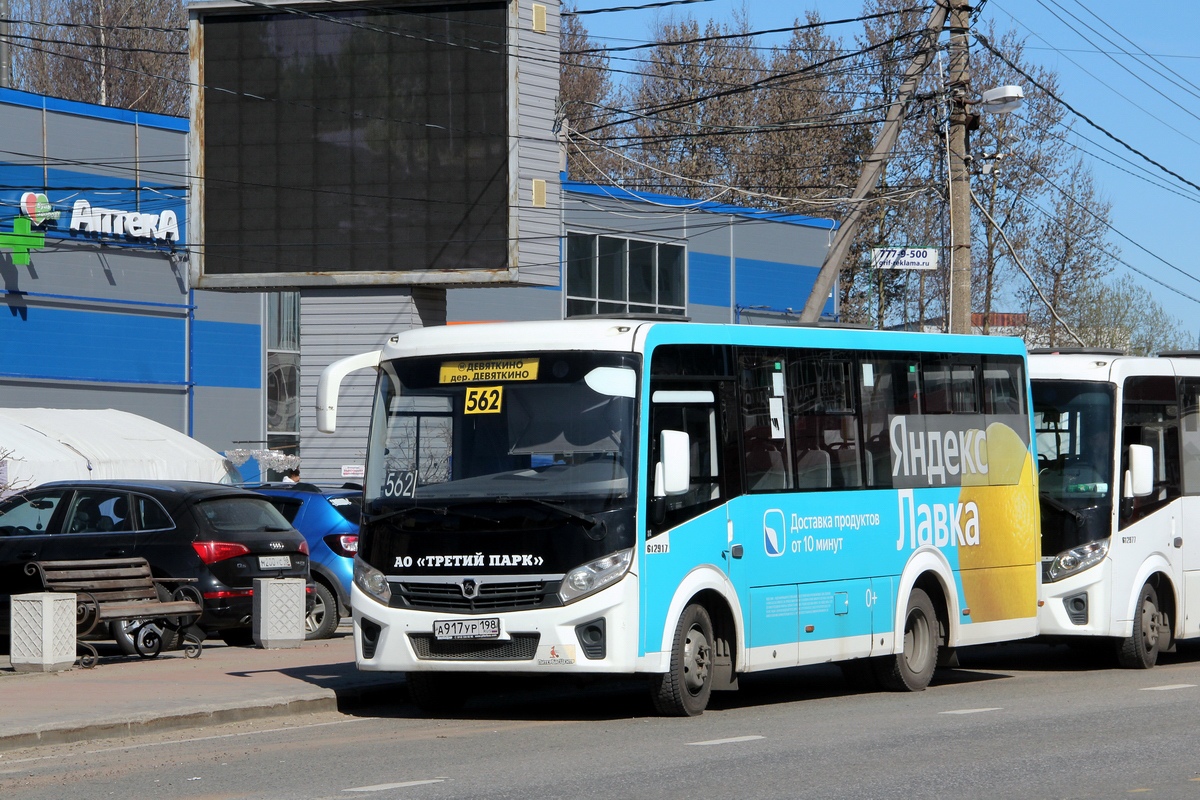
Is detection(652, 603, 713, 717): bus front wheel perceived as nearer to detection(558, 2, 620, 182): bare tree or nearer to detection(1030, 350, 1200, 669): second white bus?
detection(1030, 350, 1200, 669): second white bus

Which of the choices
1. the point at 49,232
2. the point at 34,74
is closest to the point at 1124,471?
the point at 49,232

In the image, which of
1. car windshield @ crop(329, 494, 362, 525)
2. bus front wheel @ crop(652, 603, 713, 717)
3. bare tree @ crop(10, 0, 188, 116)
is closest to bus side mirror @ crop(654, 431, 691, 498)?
bus front wheel @ crop(652, 603, 713, 717)

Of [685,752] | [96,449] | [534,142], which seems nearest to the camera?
[685,752]

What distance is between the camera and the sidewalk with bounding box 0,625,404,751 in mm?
11062

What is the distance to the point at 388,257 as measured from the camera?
23.5 meters

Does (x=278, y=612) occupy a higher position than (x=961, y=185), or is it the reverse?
(x=961, y=185)

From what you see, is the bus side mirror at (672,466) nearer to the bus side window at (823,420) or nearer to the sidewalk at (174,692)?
the bus side window at (823,420)

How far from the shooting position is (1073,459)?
16125 millimetres

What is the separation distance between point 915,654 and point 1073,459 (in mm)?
3104

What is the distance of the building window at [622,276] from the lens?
152 ft

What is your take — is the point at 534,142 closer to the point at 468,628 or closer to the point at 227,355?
the point at 468,628

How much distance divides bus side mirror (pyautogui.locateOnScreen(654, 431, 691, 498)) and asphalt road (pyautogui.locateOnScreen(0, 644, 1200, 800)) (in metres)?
1.56

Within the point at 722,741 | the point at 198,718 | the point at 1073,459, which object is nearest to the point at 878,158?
the point at 1073,459

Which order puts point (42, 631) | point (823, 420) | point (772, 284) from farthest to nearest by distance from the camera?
1. point (772, 284)
2. point (42, 631)
3. point (823, 420)
